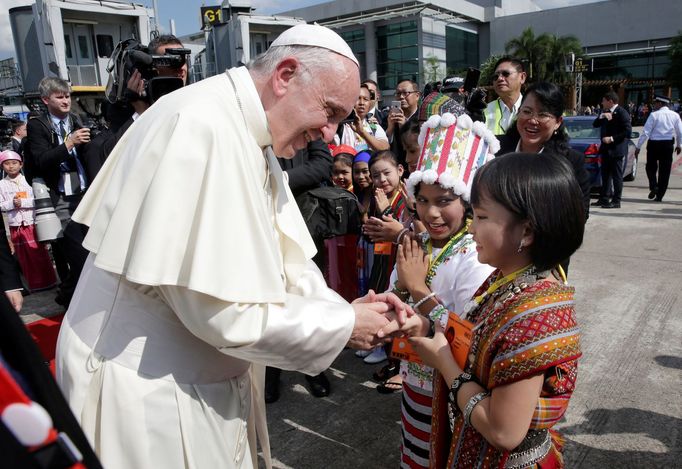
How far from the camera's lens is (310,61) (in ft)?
5.25

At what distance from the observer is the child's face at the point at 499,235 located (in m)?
1.50

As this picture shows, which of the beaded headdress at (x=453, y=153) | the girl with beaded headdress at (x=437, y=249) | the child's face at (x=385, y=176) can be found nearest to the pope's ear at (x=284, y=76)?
the girl with beaded headdress at (x=437, y=249)

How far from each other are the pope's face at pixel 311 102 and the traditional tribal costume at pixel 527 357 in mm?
784

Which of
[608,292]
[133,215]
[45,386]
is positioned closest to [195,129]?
[133,215]

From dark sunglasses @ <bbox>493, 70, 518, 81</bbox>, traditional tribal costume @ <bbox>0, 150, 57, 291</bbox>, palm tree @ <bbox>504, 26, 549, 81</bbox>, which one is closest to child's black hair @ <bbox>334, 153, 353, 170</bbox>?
dark sunglasses @ <bbox>493, 70, 518, 81</bbox>

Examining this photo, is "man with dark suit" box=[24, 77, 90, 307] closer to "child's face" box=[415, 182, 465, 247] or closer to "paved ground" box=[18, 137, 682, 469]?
"paved ground" box=[18, 137, 682, 469]

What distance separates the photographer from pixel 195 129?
136 cm

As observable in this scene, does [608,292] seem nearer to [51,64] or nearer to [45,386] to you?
[45,386]

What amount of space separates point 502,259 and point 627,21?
5993 centimetres

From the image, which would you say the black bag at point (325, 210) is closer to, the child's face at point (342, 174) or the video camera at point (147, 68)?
the child's face at point (342, 174)

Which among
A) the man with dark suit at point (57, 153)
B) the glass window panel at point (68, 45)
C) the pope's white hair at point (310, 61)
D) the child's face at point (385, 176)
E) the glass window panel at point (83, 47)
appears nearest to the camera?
the pope's white hair at point (310, 61)

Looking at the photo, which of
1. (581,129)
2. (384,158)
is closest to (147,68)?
(384,158)

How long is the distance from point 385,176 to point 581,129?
30.1ft

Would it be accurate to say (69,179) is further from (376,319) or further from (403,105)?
(376,319)
